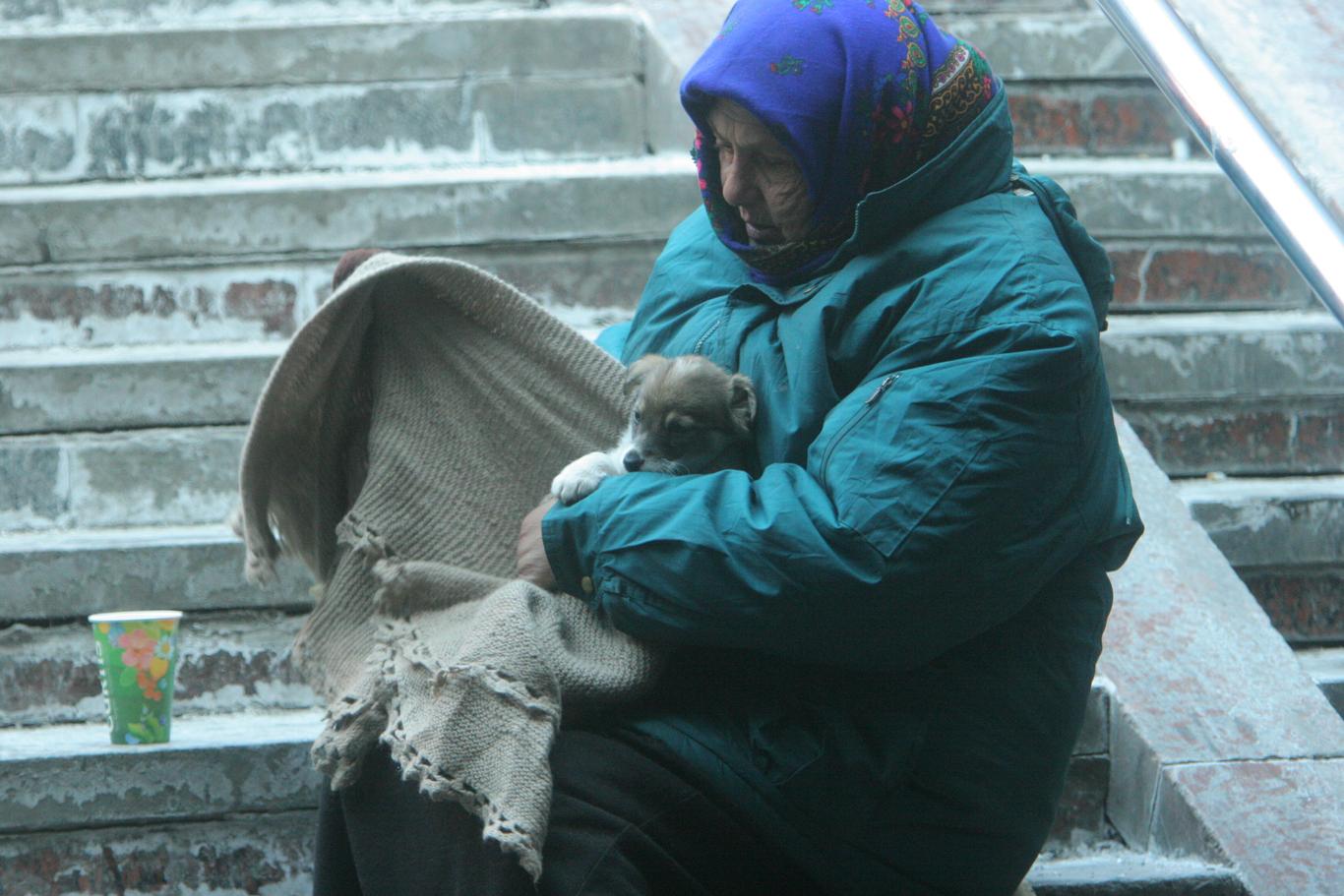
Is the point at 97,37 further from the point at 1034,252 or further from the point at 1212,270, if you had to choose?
the point at 1034,252

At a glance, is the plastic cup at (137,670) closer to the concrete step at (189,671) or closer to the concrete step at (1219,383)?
the concrete step at (189,671)

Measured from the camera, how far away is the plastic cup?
245 cm

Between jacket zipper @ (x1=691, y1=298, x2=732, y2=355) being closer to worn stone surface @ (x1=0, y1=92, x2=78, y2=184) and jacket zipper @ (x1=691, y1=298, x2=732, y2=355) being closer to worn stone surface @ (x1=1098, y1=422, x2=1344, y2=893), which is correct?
worn stone surface @ (x1=1098, y1=422, x2=1344, y2=893)

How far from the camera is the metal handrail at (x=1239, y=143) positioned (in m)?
1.76

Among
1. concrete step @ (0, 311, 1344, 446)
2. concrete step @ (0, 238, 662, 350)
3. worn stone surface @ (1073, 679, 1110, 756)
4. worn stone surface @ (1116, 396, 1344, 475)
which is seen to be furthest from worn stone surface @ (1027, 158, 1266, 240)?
worn stone surface @ (1073, 679, 1110, 756)

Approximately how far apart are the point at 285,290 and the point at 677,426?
76.1 inches

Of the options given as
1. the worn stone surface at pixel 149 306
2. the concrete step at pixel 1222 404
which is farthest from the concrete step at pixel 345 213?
the concrete step at pixel 1222 404

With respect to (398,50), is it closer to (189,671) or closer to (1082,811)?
(189,671)

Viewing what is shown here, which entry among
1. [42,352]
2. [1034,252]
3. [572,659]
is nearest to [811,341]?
[1034,252]

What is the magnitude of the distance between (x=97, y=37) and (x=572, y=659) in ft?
11.1

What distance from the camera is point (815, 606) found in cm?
170

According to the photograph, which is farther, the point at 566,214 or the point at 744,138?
the point at 566,214

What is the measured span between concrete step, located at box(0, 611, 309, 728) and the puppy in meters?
1.05

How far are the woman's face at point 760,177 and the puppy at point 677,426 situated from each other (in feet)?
0.70
